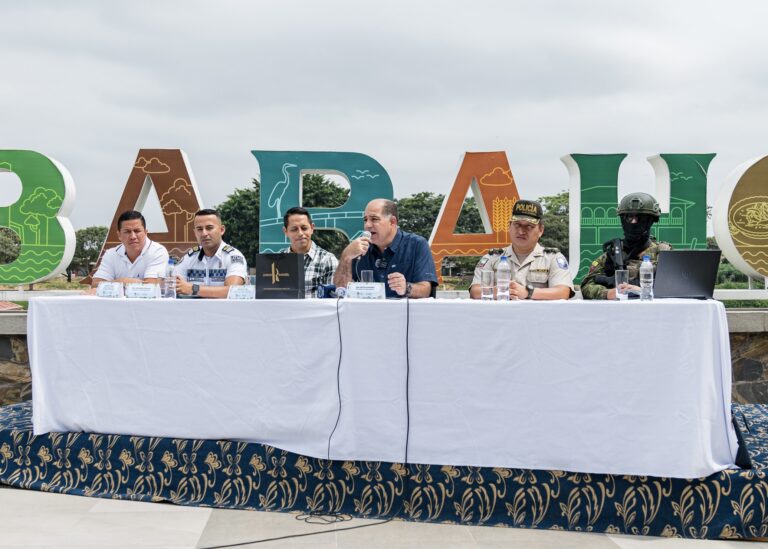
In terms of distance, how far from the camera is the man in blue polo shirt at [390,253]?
4129mm

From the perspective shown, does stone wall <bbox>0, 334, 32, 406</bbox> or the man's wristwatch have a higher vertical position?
the man's wristwatch

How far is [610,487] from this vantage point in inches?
124

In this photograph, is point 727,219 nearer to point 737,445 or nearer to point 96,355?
point 737,445

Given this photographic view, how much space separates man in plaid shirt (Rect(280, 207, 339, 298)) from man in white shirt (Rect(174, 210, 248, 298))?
0.39 m

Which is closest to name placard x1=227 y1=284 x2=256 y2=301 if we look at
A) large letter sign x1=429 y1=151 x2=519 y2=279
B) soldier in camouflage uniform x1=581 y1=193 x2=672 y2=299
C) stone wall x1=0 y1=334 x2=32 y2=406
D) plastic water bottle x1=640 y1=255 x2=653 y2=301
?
plastic water bottle x1=640 y1=255 x2=653 y2=301

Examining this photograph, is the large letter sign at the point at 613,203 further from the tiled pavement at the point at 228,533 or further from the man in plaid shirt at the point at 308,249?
the tiled pavement at the point at 228,533

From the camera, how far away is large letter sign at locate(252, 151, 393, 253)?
7.98m

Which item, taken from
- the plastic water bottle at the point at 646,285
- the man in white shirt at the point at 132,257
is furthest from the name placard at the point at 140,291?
the plastic water bottle at the point at 646,285

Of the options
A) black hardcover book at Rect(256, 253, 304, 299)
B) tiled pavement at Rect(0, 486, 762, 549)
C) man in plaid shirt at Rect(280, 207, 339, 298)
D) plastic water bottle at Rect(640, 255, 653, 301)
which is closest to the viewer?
tiled pavement at Rect(0, 486, 762, 549)

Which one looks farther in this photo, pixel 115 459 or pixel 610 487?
pixel 115 459

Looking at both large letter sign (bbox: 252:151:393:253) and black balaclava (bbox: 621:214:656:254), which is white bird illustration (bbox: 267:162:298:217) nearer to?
large letter sign (bbox: 252:151:393:253)

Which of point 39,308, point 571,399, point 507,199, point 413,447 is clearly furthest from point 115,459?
point 507,199

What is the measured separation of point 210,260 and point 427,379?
2.27m

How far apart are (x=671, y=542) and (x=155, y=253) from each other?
11.6ft
